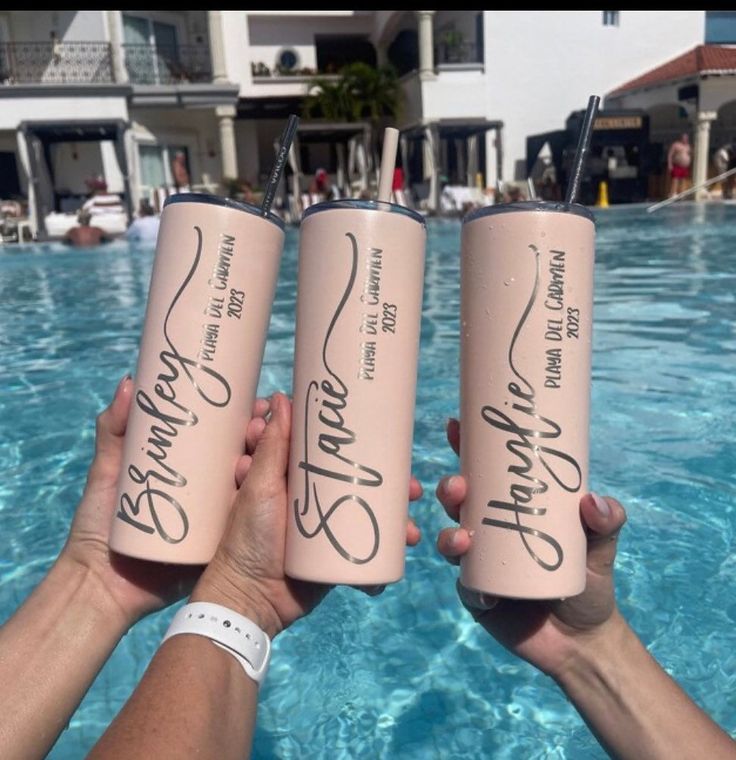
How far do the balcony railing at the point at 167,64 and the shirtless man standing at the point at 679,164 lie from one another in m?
13.0

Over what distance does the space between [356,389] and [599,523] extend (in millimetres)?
448

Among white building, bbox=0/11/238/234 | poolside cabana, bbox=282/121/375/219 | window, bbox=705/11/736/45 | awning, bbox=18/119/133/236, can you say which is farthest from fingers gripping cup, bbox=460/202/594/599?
window, bbox=705/11/736/45

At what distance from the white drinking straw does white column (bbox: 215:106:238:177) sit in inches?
867

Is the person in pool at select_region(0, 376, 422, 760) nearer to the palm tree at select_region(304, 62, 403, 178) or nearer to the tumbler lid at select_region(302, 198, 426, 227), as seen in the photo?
the tumbler lid at select_region(302, 198, 426, 227)

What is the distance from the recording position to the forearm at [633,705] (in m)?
1.30

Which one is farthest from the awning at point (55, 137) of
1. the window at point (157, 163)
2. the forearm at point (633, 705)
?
the forearm at point (633, 705)

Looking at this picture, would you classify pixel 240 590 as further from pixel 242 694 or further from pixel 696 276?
pixel 696 276

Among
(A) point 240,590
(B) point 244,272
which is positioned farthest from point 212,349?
(A) point 240,590

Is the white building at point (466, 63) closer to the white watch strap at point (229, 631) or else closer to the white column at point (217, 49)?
the white column at point (217, 49)

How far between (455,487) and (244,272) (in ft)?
1.66

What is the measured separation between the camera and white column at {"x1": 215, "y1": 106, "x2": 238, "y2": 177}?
22172 millimetres

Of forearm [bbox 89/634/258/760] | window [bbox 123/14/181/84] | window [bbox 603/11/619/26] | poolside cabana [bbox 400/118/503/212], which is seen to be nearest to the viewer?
forearm [bbox 89/634/258/760]

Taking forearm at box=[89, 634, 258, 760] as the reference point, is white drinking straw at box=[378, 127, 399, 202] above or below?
above
